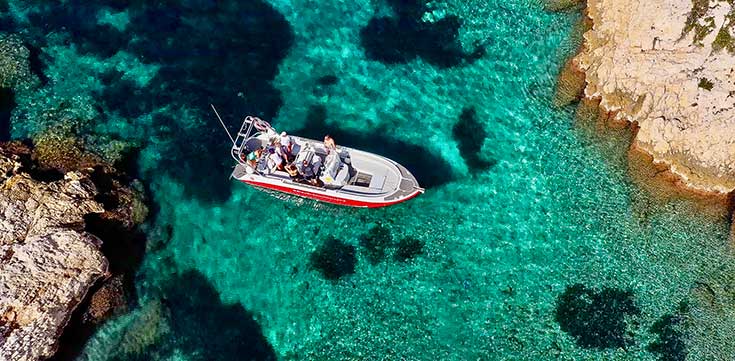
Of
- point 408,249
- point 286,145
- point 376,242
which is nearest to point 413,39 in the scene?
point 286,145

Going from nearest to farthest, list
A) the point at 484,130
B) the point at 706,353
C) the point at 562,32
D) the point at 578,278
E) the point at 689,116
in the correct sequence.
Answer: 1. the point at 706,353
2. the point at 578,278
3. the point at 689,116
4. the point at 484,130
5. the point at 562,32

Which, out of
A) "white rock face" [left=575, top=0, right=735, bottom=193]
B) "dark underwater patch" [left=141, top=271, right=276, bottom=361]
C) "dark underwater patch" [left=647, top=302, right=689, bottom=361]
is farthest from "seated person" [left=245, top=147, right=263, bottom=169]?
"dark underwater patch" [left=647, top=302, right=689, bottom=361]

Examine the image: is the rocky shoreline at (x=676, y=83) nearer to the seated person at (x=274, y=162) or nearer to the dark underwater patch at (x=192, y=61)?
the seated person at (x=274, y=162)

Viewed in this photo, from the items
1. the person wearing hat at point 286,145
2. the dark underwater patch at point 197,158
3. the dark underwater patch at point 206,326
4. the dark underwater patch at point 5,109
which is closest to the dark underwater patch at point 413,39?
the person wearing hat at point 286,145

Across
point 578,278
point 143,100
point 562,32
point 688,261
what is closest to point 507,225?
point 578,278

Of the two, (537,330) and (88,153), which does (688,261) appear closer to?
(537,330)

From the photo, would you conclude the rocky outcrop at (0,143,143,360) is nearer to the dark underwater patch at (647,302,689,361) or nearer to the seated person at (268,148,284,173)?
the seated person at (268,148,284,173)
